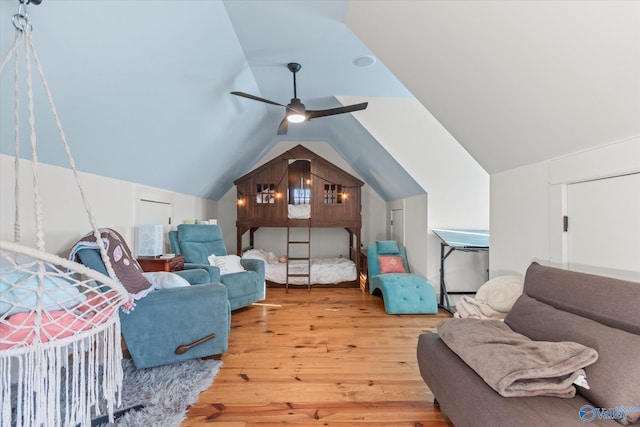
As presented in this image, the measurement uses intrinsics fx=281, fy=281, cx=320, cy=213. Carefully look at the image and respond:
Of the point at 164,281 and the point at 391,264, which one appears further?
the point at 391,264

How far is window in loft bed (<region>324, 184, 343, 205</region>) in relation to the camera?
15.5 feet

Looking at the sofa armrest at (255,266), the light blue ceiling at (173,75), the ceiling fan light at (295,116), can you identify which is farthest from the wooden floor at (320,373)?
the ceiling fan light at (295,116)

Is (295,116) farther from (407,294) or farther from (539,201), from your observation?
(407,294)

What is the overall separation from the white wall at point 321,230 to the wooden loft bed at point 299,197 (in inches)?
32.8

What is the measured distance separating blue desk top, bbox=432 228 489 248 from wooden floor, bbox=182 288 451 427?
866 millimetres

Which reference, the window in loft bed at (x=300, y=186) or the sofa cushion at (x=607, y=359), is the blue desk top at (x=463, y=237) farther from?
the window in loft bed at (x=300, y=186)

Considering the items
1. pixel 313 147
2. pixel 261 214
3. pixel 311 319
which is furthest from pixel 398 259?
pixel 313 147

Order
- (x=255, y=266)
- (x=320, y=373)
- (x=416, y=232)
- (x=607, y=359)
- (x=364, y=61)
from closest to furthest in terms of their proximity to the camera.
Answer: (x=607, y=359) → (x=320, y=373) → (x=364, y=61) → (x=255, y=266) → (x=416, y=232)

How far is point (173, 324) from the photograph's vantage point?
1.95 metres

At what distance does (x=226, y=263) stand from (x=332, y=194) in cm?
210

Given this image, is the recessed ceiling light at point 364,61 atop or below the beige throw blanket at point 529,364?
atop

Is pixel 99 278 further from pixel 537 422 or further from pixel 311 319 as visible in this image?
pixel 311 319

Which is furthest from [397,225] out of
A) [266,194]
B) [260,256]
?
[260,256]

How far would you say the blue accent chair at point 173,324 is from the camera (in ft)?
6.17
